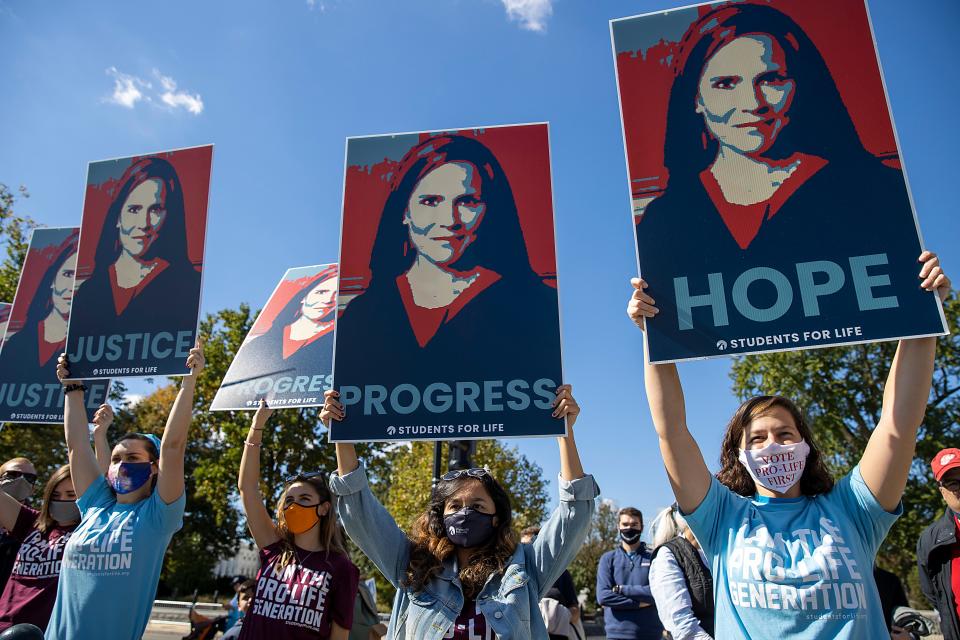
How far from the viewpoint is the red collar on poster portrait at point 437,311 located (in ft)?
14.1

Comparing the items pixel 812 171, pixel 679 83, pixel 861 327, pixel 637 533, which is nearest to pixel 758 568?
pixel 861 327

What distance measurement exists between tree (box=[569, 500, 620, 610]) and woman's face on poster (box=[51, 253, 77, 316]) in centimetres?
2372

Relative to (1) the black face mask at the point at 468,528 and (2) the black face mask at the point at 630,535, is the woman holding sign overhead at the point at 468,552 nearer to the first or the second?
(1) the black face mask at the point at 468,528

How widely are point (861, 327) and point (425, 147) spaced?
302 cm

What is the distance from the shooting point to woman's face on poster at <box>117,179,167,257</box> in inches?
215

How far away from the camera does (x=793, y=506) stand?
8.72ft

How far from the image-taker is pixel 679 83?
12.1 feet

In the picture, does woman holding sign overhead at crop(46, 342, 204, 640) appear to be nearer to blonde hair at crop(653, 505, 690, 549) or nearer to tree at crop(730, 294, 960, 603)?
blonde hair at crop(653, 505, 690, 549)

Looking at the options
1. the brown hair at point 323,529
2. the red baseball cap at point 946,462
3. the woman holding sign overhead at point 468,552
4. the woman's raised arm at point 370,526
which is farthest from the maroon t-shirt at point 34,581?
the red baseball cap at point 946,462

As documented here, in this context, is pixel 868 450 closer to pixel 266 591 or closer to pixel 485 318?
pixel 485 318

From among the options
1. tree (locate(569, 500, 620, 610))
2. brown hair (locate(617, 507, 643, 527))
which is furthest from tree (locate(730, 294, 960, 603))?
brown hair (locate(617, 507, 643, 527))

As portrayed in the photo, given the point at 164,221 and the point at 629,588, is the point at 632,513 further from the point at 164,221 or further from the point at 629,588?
the point at 164,221

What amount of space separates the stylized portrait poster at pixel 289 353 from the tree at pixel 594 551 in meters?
23.4

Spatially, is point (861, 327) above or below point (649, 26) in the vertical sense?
below
